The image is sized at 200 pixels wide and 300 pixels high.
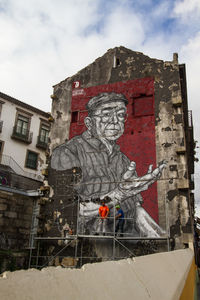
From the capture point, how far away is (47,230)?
12398 millimetres

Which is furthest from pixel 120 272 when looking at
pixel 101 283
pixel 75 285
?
pixel 75 285

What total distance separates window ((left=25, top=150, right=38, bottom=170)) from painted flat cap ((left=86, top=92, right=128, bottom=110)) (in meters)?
12.6

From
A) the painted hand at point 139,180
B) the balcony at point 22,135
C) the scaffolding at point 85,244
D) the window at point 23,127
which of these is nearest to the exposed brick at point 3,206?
the scaffolding at point 85,244

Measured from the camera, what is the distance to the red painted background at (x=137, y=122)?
464 inches

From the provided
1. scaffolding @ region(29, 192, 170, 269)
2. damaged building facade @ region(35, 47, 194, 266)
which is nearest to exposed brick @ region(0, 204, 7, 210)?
damaged building facade @ region(35, 47, 194, 266)

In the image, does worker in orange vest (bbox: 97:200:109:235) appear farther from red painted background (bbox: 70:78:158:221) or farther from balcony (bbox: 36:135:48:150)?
balcony (bbox: 36:135:48:150)

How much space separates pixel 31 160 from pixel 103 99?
13421 millimetres

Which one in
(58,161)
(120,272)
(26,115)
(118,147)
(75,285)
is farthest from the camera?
(26,115)

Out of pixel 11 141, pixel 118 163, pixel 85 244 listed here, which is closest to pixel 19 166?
pixel 11 141

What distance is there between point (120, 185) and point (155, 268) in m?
9.52

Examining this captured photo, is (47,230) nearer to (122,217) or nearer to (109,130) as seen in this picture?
(122,217)

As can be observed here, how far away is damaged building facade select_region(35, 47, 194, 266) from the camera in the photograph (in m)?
10.9

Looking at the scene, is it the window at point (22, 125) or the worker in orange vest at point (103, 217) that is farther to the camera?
the window at point (22, 125)

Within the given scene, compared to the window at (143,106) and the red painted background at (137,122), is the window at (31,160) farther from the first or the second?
the window at (143,106)
